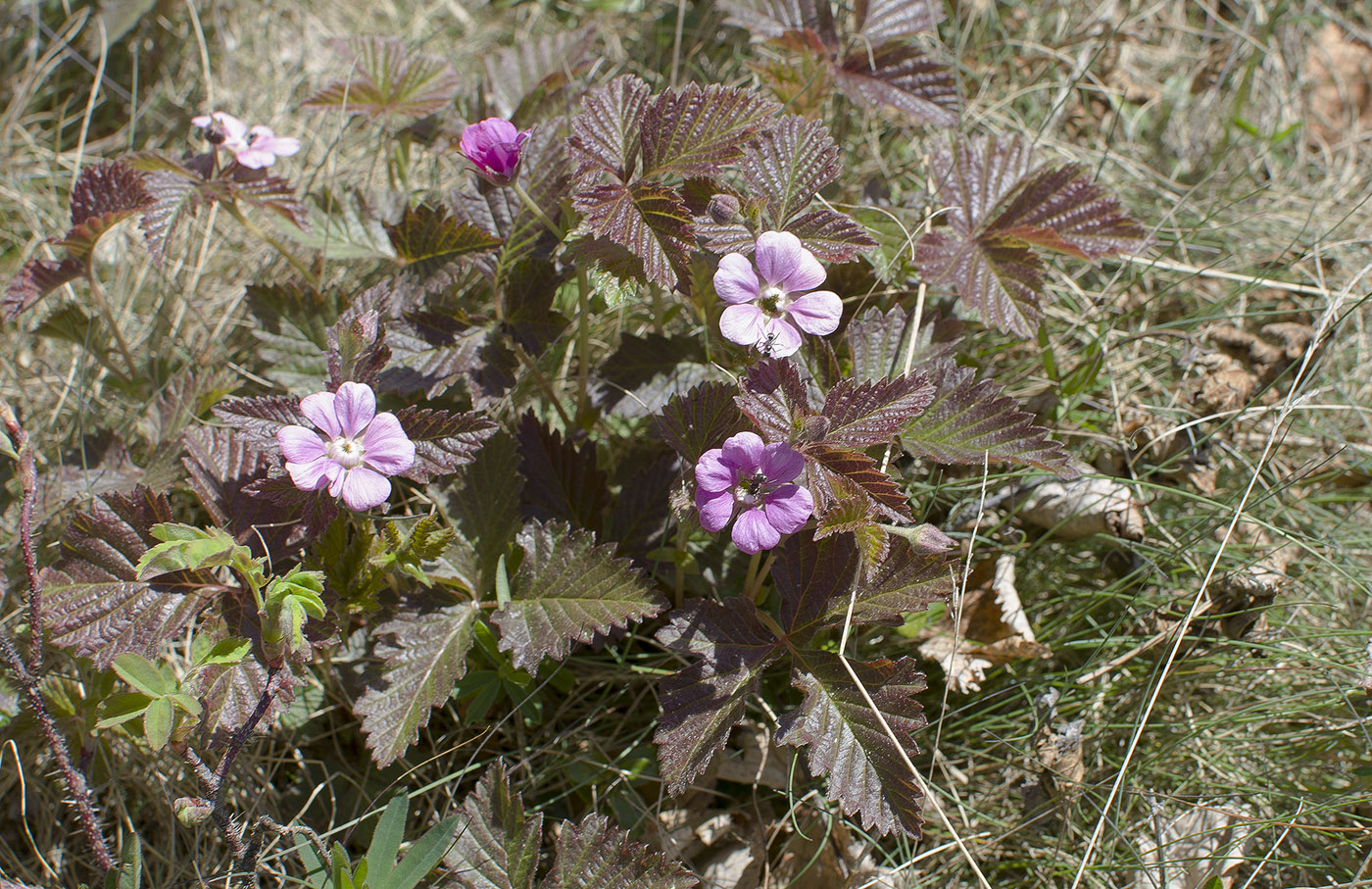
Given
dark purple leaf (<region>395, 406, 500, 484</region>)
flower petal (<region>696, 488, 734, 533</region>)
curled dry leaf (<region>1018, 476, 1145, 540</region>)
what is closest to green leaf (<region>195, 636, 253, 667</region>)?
dark purple leaf (<region>395, 406, 500, 484</region>)

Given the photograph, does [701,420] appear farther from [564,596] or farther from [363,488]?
[363,488]

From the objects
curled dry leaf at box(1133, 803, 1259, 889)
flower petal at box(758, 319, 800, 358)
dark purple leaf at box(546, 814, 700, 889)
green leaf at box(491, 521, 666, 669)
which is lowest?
curled dry leaf at box(1133, 803, 1259, 889)

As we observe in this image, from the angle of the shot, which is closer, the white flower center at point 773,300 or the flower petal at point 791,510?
the flower petal at point 791,510

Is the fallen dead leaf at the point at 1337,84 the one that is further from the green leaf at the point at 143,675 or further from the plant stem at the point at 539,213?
the green leaf at the point at 143,675

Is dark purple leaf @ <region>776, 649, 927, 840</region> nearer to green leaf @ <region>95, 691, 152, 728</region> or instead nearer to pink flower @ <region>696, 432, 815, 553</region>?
pink flower @ <region>696, 432, 815, 553</region>

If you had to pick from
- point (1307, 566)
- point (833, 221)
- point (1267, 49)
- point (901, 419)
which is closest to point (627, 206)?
point (833, 221)

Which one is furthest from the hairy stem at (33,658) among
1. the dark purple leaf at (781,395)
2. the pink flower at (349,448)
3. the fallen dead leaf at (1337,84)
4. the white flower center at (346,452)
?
the fallen dead leaf at (1337,84)

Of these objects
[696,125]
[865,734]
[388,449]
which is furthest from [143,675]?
[696,125]
